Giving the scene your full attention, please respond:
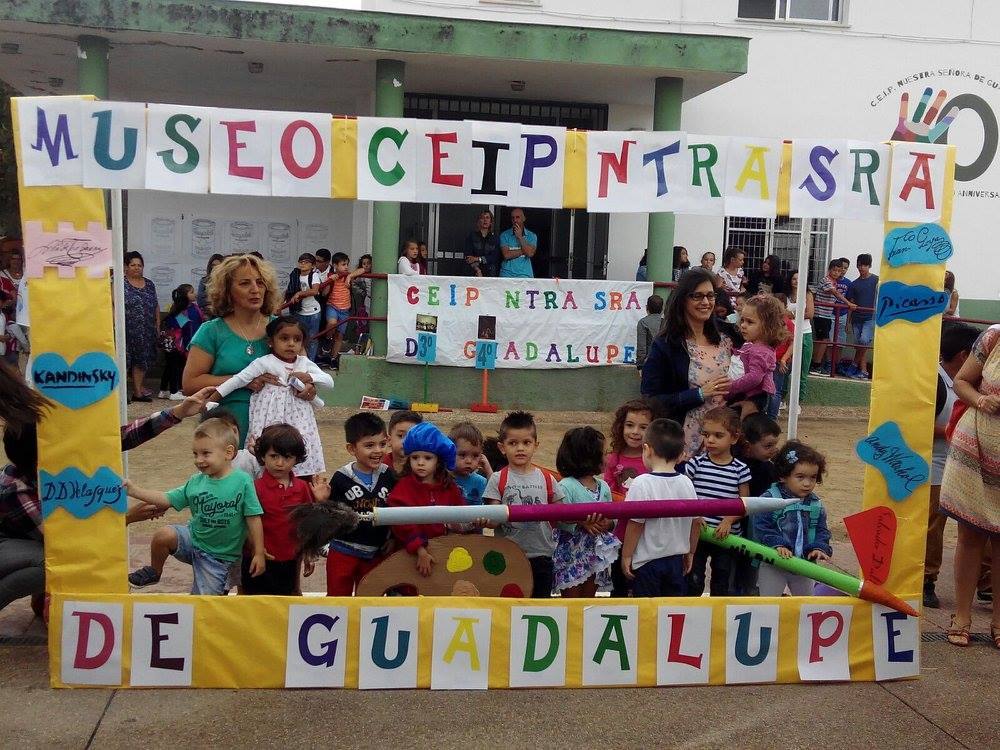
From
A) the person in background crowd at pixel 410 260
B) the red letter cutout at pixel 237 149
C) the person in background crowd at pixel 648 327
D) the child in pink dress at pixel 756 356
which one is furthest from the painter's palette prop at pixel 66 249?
the person in background crowd at pixel 410 260

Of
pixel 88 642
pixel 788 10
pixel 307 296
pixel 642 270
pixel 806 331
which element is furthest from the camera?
pixel 788 10

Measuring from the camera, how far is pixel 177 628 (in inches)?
167

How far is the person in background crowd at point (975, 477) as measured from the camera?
16.4 ft

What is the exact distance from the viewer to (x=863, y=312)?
1369 cm

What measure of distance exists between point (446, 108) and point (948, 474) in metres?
9.98

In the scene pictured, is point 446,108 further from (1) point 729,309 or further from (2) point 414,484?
(2) point 414,484

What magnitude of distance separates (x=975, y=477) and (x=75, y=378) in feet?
13.2

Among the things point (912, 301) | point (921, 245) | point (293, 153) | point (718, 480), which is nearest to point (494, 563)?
point (718, 480)

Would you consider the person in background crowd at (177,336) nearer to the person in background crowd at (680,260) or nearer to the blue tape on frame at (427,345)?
the blue tape on frame at (427,345)

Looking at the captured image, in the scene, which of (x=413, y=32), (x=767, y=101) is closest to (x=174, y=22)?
(x=413, y=32)

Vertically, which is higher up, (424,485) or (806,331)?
(806,331)

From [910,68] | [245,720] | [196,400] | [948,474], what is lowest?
[245,720]

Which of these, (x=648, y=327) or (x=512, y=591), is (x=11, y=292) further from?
(x=512, y=591)

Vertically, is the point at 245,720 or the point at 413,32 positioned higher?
the point at 413,32
